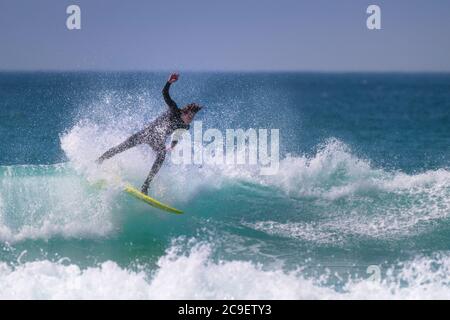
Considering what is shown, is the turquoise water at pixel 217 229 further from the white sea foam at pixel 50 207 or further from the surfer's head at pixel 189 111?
the surfer's head at pixel 189 111

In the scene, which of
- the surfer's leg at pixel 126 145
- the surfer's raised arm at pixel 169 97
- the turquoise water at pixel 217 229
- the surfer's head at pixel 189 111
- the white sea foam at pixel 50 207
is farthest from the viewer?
the surfer's leg at pixel 126 145

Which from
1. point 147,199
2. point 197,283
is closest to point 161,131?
point 147,199

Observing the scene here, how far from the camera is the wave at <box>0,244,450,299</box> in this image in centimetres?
774

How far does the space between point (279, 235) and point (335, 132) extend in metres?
25.3

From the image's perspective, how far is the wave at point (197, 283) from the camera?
7738 mm

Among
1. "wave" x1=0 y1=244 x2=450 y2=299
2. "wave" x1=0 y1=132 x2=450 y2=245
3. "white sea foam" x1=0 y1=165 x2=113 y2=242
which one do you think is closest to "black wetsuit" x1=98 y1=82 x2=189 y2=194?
"wave" x1=0 y1=132 x2=450 y2=245

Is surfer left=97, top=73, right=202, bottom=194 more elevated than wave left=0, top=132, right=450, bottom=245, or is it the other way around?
surfer left=97, top=73, right=202, bottom=194

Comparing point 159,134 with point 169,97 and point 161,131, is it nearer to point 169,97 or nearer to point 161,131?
point 161,131

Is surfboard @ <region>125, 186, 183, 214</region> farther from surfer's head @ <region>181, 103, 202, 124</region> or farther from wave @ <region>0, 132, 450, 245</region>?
surfer's head @ <region>181, 103, 202, 124</region>

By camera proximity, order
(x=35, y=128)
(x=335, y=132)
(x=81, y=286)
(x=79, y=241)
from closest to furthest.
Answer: (x=81, y=286)
(x=79, y=241)
(x=35, y=128)
(x=335, y=132)

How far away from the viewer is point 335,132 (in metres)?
34.8

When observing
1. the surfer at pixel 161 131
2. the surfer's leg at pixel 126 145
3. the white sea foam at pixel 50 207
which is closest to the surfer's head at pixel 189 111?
the surfer at pixel 161 131
